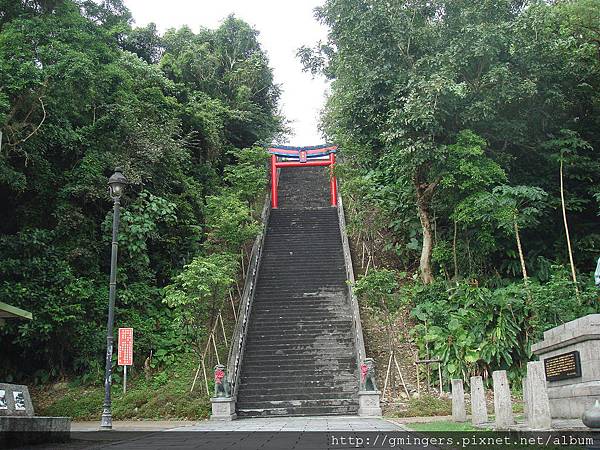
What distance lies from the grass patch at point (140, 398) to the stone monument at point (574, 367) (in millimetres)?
7394

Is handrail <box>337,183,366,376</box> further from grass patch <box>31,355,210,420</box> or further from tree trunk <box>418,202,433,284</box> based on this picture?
grass patch <box>31,355,210,420</box>

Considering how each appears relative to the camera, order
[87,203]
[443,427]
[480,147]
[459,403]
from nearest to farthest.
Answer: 1. [443,427]
2. [459,403]
3. [480,147]
4. [87,203]

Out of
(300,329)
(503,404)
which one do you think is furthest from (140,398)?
(503,404)

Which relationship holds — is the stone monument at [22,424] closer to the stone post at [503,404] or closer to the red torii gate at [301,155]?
the stone post at [503,404]

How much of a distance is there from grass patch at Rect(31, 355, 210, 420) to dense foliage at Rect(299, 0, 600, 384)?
5963 millimetres

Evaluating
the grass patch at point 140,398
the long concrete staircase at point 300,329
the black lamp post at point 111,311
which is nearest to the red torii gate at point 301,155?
the long concrete staircase at point 300,329

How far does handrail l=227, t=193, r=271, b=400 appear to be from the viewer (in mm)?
13141

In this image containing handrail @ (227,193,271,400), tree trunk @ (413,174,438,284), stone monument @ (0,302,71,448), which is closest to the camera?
stone monument @ (0,302,71,448)

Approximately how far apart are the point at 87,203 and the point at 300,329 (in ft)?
23.3

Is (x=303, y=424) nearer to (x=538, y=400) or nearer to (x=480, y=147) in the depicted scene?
(x=538, y=400)

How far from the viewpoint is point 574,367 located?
766 cm

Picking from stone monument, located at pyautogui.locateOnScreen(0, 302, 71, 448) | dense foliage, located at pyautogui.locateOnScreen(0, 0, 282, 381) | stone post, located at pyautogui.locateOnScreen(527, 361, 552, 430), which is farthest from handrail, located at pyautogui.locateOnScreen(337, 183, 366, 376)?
stone monument, located at pyautogui.locateOnScreen(0, 302, 71, 448)

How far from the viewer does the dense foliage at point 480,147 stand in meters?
13.2

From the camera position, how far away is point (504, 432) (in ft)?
21.3
